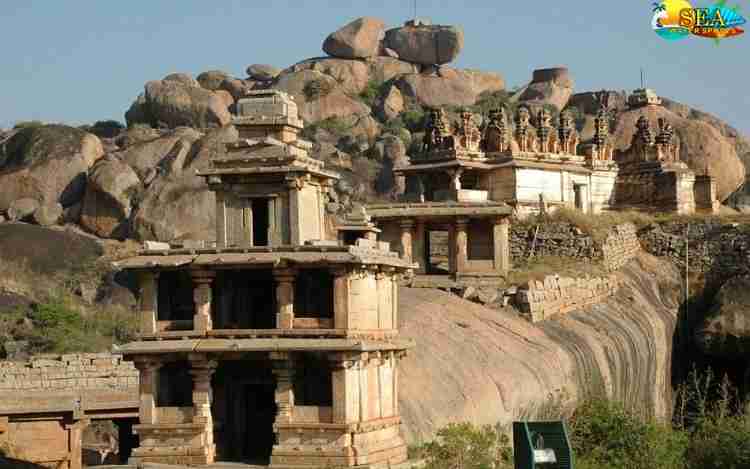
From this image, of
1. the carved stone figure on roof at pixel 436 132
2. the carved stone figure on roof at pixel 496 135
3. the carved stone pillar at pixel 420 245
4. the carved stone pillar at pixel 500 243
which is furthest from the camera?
the carved stone figure on roof at pixel 436 132

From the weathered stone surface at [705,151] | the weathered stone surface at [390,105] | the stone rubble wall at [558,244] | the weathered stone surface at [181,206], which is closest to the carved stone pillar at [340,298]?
the stone rubble wall at [558,244]

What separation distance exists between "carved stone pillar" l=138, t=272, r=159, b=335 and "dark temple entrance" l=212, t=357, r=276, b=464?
182cm

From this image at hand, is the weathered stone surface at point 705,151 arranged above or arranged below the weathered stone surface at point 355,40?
below

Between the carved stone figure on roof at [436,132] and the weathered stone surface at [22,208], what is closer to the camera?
the carved stone figure on roof at [436,132]

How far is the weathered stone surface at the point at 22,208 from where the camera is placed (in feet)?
206

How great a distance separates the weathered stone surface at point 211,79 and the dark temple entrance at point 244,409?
58942 millimetres

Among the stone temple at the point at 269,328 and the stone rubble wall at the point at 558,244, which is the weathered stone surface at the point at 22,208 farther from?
the stone temple at the point at 269,328

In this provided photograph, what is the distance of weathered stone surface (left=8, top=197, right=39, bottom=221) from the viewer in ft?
206

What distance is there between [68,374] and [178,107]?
127ft

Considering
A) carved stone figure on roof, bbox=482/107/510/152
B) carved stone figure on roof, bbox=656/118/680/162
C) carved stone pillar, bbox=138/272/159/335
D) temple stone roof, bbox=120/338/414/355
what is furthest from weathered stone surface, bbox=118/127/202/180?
temple stone roof, bbox=120/338/414/355

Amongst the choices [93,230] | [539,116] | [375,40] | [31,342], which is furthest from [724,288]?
[375,40]

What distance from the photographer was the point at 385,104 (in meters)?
84.8

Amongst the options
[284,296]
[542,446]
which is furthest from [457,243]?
[542,446]

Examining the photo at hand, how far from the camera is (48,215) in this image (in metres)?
62.6
